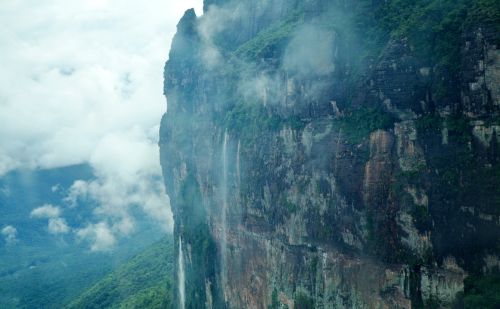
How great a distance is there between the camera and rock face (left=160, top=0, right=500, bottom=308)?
31016 millimetres

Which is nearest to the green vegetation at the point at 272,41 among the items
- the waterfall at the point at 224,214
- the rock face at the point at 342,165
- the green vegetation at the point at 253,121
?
the rock face at the point at 342,165

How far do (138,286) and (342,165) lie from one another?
3437 inches

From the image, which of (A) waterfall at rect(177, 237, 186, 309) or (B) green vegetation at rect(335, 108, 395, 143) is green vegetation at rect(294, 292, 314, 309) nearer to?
(B) green vegetation at rect(335, 108, 395, 143)

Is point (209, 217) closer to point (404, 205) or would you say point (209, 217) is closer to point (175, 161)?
point (175, 161)

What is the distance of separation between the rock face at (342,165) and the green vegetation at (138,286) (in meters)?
35.7

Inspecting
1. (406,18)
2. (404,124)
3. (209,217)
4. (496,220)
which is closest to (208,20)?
(209,217)

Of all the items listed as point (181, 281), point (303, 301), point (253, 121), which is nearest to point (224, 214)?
point (253, 121)

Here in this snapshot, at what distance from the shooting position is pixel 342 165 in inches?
1513

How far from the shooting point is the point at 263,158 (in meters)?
49.3

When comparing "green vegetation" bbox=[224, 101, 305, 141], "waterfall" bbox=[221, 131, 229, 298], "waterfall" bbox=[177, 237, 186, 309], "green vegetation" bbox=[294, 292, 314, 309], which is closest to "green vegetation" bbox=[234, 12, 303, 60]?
"green vegetation" bbox=[224, 101, 305, 141]

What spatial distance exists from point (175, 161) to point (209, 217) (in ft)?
56.5

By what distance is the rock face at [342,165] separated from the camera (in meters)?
31.0

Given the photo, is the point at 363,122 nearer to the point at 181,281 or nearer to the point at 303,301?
the point at 303,301

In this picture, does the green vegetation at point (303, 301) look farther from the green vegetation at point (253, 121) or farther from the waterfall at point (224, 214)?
the waterfall at point (224, 214)
